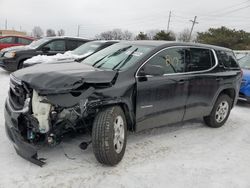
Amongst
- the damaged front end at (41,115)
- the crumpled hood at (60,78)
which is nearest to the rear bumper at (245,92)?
the crumpled hood at (60,78)

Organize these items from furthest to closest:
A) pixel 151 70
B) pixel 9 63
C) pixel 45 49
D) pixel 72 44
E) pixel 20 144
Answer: pixel 72 44 → pixel 45 49 → pixel 9 63 → pixel 151 70 → pixel 20 144

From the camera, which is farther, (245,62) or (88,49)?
(88,49)

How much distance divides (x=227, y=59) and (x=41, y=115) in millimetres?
4272

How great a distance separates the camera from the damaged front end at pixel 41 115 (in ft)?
11.5

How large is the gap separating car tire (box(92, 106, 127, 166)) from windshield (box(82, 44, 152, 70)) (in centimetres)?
81

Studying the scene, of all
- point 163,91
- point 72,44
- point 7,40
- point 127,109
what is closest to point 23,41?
point 7,40

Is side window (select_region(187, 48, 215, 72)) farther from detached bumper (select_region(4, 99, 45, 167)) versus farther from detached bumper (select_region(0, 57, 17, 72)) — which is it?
detached bumper (select_region(0, 57, 17, 72))

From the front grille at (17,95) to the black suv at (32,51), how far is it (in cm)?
641

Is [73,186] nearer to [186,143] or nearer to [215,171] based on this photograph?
[215,171]

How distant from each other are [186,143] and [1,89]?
210 inches

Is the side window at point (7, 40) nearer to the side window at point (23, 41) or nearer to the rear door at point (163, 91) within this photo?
the side window at point (23, 41)

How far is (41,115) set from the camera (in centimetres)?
353

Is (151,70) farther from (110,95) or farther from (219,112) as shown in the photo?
(219,112)

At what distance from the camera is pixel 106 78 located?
152 inches
